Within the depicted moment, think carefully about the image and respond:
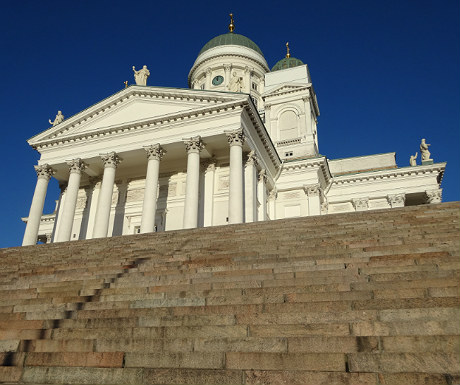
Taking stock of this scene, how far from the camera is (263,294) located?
6359 millimetres

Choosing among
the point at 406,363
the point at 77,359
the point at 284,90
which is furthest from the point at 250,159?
the point at 406,363

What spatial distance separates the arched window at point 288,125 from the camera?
120 ft

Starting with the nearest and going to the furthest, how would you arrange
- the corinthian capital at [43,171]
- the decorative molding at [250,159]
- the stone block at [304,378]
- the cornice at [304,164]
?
the stone block at [304,378], the decorative molding at [250,159], the corinthian capital at [43,171], the cornice at [304,164]

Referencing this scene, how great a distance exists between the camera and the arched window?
36.7 metres

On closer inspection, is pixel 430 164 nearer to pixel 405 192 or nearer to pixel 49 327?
pixel 405 192

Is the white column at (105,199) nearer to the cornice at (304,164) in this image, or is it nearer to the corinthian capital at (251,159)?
the corinthian capital at (251,159)

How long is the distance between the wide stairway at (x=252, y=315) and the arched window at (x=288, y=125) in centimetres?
2719

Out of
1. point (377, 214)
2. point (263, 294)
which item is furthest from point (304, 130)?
point (263, 294)

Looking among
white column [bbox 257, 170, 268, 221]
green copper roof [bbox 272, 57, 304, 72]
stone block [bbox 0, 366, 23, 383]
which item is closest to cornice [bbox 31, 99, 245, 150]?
white column [bbox 257, 170, 268, 221]

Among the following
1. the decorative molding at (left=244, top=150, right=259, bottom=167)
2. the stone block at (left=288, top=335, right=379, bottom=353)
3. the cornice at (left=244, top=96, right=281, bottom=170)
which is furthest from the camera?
the decorative molding at (left=244, top=150, right=259, bottom=167)

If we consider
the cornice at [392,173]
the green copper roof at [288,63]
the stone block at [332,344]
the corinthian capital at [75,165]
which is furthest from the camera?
the green copper roof at [288,63]

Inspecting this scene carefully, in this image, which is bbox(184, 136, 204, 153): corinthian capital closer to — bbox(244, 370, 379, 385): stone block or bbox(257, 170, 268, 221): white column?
bbox(257, 170, 268, 221): white column

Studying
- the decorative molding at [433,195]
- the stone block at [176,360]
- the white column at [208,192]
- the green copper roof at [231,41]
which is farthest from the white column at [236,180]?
the green copper roof at [231,41]

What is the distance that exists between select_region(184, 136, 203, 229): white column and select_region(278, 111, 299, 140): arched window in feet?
50.4
